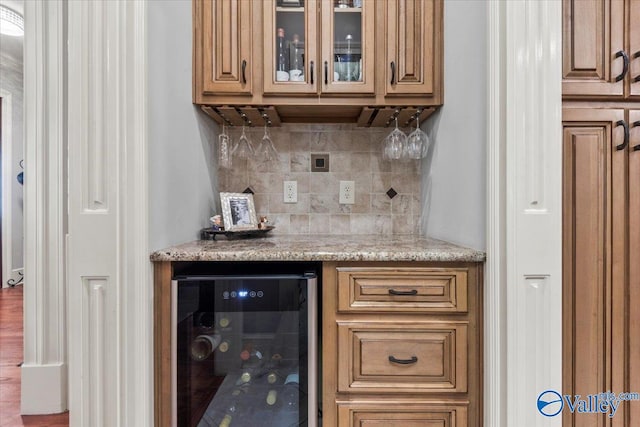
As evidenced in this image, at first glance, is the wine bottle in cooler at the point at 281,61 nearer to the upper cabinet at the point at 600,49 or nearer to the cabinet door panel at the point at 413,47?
the cabinet door panel at the point at 413,47

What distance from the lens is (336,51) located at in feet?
4.87

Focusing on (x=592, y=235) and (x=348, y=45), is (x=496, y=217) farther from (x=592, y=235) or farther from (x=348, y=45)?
(x=348, y=45)

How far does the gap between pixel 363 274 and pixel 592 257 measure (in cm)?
77

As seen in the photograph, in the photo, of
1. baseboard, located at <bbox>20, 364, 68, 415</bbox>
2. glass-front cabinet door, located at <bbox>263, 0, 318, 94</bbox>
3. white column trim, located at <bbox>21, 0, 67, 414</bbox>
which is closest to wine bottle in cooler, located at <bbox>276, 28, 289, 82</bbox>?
glass-front cabinet door, located at <bbox>263, 0, 318, 94</bbox>

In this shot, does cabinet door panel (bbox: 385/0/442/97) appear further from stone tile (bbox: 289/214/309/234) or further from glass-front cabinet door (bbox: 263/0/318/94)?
stone tile (bbox: 289/214/309/234)

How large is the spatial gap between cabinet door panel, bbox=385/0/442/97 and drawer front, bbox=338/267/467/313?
2.56 feet

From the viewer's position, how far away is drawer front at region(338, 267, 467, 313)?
119 cm

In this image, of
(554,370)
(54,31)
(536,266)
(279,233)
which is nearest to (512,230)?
(536,266)

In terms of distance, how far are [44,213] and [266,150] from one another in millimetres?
1135

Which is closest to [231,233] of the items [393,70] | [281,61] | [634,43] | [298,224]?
[298,224]

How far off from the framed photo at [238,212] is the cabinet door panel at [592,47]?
1.36 m

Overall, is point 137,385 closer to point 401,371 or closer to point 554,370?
point 401,371

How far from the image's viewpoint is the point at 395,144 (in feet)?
5.47

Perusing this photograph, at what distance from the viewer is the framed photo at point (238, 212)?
1602 millimetres
